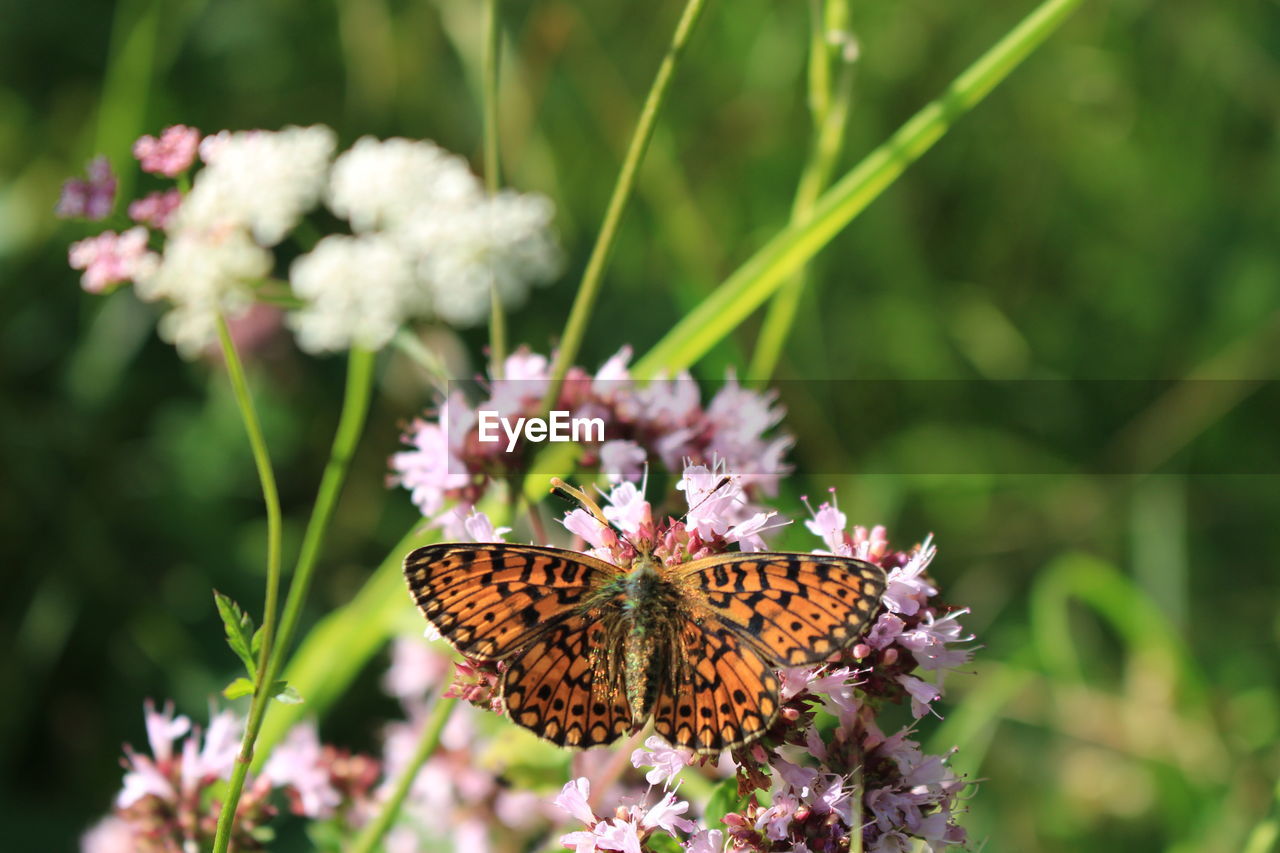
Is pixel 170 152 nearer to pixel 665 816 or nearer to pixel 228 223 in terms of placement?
pixel 228 223

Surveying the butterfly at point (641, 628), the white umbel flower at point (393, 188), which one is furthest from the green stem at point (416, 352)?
the butterfly at point (641, 628)

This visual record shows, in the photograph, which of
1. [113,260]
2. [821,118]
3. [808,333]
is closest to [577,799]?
[113,260]

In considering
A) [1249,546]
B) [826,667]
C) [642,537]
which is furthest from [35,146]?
[1249,546]

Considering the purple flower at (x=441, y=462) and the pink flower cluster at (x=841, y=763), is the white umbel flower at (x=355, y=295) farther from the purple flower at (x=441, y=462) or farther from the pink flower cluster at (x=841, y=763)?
the pink flower cluster at (x=841, y=763)

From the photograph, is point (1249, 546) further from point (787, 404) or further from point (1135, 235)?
point (787, 404)

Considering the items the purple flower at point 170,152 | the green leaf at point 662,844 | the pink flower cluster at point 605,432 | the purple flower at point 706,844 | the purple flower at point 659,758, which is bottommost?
the purple flower at point 706,844

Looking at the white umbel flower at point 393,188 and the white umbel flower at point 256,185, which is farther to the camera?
the white umbel flower at point 393,188

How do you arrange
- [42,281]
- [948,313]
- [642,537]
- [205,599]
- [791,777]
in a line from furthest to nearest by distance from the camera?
1. [948,313]
2. [42,281]
3. [205,599]
4. [642,537]
5. [791,777]
